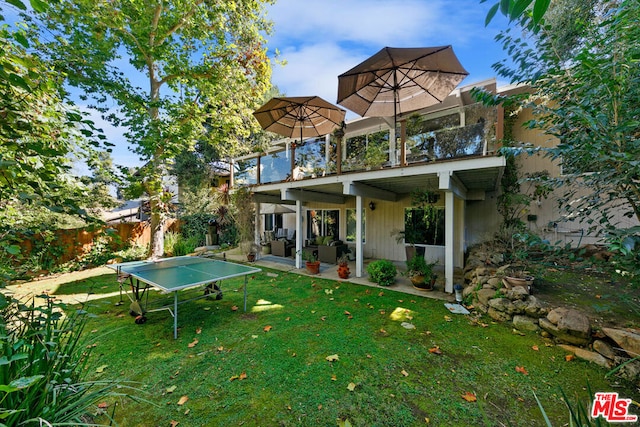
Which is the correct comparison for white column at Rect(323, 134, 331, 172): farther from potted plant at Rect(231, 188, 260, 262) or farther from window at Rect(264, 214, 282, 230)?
window at Rect(264, 214, 282, 230)

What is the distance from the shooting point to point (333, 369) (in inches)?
127

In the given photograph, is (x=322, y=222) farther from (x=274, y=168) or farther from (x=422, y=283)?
(x=422, y=283)

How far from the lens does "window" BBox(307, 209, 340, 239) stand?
12.0 metres

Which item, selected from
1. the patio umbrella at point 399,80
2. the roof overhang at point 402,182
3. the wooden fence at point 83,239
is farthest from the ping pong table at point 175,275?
the patio umbrella at point 399,80

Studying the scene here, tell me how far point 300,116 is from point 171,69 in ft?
17.9

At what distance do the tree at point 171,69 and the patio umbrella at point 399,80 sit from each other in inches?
237

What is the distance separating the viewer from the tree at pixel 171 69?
25.8ft

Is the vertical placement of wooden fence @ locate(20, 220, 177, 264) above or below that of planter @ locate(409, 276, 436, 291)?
→ above

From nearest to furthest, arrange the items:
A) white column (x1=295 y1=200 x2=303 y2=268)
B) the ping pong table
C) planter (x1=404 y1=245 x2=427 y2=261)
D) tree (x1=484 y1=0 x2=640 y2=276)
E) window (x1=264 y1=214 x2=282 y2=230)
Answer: tree (x1=484 y1=0 x2=640 y2=276) < the ping pong table < planter (x1=404 y1=245 x2=427 y2=261) < white column (x1=295 y1=200 x2=303 y2=268) < window (x1=264 y1=214 x2=282 y2=230)

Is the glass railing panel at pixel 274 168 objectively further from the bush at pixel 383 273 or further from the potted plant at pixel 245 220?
the bush at pixel 383 273

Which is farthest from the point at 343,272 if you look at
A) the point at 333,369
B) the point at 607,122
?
the point at 607,122

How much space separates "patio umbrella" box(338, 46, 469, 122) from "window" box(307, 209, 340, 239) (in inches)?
230

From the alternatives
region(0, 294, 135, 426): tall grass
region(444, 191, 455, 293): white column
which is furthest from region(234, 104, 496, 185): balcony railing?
region(0, 294, 135, 426): tall grass

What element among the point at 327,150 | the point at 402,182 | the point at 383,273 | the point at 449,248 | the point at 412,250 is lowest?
the point at 383,273
